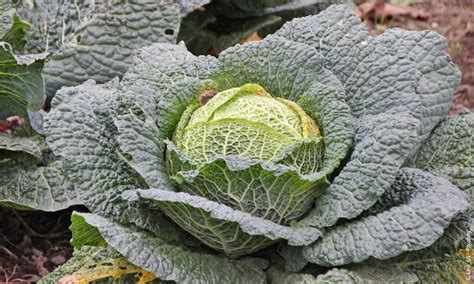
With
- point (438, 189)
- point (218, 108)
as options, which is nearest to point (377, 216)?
point (438, 189)

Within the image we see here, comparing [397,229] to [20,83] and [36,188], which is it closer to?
[36,188]

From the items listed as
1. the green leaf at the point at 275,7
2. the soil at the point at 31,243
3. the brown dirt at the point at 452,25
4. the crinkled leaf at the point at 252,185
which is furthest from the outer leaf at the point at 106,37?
the brown dirt at the point at 452,25

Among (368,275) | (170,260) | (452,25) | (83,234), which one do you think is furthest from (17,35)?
(452,25)

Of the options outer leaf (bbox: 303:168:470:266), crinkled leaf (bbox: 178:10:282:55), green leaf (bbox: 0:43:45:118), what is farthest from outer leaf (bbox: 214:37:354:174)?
crinkled leaf (bbox: 178:10:282:55)

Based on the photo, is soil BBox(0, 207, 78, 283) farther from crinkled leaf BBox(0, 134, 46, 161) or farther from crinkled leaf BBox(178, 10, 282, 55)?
crinkled leaf BBox(178, 10, 282, 55)

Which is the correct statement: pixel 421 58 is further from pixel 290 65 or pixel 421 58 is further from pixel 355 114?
pixel 290 65

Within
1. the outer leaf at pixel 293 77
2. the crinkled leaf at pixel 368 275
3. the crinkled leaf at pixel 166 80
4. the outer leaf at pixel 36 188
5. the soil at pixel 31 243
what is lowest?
the soil at pixel 31 243

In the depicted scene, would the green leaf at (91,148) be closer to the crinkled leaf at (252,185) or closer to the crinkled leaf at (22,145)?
the crinkled leaf at (252,185)
